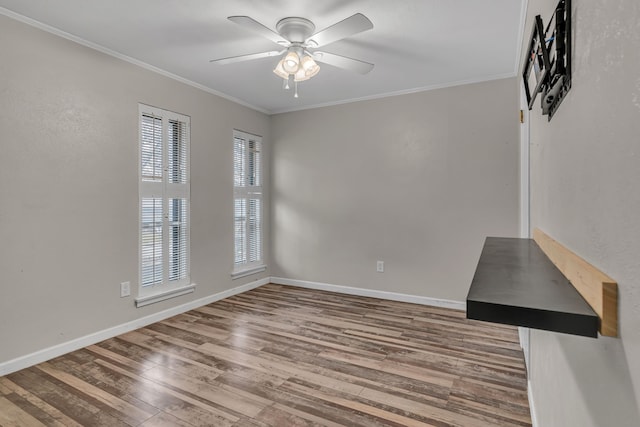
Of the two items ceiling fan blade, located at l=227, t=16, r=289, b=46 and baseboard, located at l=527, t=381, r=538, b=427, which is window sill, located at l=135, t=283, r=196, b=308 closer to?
ceiling fan blade, located at l=227, t=16, r=289, b=46

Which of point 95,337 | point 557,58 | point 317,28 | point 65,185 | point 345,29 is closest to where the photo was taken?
point 557,58

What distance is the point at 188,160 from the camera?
3.70 m

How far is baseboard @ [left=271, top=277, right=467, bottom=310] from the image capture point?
383 centimetres

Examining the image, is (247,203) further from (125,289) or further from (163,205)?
(125,289)

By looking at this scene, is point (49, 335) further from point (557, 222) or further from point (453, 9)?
point (453, 9)

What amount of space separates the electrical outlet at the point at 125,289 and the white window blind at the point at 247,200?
56.5 inches

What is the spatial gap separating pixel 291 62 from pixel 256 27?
32cm

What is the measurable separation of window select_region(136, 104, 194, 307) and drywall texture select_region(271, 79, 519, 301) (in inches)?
61.1

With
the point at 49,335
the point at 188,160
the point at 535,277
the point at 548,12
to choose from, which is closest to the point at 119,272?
the point at 49,335

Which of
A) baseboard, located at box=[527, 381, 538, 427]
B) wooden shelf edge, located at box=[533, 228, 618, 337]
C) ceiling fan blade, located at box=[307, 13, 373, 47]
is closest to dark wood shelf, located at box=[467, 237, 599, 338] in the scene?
wooden shelf edge, located at box=[533, 228, 618, 337]

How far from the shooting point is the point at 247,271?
4578 millimetres

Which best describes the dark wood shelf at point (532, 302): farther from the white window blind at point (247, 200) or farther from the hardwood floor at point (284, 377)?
the white window blind at point (247, 200)

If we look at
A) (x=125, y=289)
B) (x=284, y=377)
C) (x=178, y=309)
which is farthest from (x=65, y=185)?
(x=284, y=377)

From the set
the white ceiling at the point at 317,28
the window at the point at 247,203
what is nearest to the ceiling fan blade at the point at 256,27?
the white ceiling at the point at 317,28
